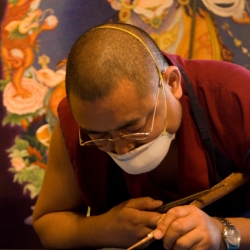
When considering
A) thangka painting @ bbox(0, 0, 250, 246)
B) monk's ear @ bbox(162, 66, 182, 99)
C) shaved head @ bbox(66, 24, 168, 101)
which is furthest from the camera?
thangka painting @ bbox(0, 0, 250, 246)

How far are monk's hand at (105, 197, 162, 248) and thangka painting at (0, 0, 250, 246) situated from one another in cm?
55

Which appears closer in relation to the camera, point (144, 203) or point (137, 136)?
point (137, 136)

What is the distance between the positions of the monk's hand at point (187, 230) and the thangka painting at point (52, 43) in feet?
2.29

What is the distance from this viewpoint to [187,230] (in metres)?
0.72

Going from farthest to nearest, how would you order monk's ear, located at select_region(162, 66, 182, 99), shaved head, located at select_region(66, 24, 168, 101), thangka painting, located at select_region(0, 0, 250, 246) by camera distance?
A: 1. thangka painting, located at select_region(0, 0, 250, 246)
2. monk's ear, located at select_region(162, 66, 182, 99)
3. shaved head, located at select_region(66, 24, 168, 101)

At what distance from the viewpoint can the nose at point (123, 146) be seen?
729 millimetres

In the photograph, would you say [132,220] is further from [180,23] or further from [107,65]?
[180,23]

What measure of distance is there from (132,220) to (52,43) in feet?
2.46

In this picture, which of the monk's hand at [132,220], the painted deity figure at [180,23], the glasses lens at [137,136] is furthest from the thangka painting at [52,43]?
the glasses lens at [137,136]

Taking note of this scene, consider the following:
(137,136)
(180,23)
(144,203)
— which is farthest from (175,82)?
(180,23)

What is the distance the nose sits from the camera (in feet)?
2.39

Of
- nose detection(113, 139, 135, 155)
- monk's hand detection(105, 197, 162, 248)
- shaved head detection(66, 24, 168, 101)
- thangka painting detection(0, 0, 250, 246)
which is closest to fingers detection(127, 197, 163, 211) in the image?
monk's hand detection(105, 197, 162, 248)

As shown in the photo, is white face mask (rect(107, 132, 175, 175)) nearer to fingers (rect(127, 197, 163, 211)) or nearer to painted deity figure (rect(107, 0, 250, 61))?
fingers (rect(127, 197, 163, 211))

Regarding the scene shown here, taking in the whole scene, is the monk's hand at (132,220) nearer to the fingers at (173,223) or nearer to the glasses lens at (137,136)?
the fingers at (173,223)
